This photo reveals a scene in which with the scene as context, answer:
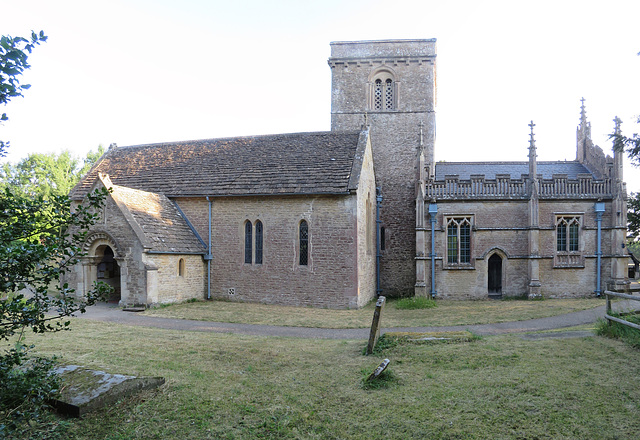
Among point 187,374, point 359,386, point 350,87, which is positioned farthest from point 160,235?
point 350,87

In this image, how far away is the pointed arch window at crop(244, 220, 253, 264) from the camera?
1959 cm

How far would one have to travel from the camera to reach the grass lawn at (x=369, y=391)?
508 centimetres

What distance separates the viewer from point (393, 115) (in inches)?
1009

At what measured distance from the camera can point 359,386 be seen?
6750 millimetres

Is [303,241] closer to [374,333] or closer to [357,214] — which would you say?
[357,214]

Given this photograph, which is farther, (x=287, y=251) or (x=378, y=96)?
(x=378, y=96)

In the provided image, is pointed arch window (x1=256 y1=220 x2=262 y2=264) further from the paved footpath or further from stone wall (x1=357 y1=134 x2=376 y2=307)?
the paved footpath

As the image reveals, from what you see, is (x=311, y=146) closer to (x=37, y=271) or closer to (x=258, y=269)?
(x=258, y=269)

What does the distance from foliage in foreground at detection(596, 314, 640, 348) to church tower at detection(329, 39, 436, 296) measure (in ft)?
45.9

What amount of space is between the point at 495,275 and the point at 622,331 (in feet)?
44.2

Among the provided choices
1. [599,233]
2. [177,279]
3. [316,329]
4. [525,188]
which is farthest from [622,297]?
[177,279]

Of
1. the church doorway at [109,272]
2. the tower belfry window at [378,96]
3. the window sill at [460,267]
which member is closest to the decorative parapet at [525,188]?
the window sill at [460,267]

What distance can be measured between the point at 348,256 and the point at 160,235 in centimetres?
827

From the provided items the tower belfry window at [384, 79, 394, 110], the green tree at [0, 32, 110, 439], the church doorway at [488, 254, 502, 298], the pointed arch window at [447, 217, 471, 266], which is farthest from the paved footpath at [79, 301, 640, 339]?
the tower belfry window at [384, 79, 394, 110]
